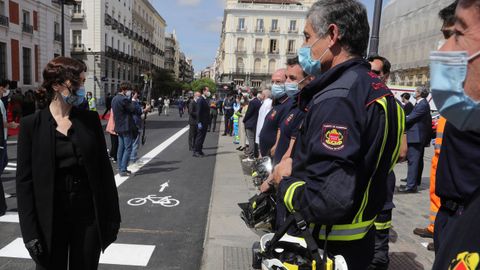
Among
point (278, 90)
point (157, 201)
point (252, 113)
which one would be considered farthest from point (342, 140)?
point (252, 113)

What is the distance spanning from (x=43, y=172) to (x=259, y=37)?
236ft

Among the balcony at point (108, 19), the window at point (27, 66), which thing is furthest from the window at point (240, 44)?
the window at point (27, 66)

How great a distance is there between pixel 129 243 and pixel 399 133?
3.53 metres

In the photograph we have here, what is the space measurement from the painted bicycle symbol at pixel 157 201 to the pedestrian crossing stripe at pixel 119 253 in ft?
5.70

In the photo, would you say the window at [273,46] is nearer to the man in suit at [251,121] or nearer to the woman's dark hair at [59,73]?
the man in suit at [251,121]

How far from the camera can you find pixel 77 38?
145 feet

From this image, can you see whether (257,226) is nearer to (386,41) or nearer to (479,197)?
(479,197)

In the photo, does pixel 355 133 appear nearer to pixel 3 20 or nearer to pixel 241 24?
pixel 3 20

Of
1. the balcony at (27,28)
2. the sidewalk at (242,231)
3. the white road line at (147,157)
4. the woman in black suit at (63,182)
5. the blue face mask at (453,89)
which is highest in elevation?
the balcony at (27,28)

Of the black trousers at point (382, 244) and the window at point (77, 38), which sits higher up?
the window at point (77, 38)

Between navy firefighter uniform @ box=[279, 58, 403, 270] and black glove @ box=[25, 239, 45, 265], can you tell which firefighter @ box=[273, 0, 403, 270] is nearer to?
navy firefighter uniform @ box=[279, 58, 403, 270]

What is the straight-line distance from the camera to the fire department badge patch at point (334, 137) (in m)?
1.48

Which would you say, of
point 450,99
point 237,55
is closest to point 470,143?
point 450,99

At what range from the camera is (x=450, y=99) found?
1.02 metres
